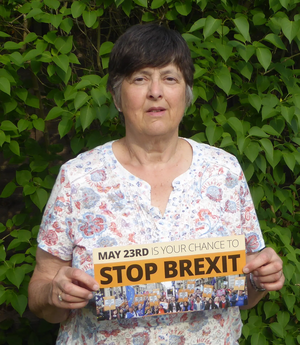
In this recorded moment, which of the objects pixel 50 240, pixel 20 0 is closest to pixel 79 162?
pixel 50 240

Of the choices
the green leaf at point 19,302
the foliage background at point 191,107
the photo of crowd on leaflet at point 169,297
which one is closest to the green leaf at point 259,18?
the foliage background at point 191,107

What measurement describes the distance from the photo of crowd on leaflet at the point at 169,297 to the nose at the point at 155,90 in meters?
0.60

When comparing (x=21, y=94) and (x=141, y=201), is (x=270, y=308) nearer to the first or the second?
(x=141, y=201)

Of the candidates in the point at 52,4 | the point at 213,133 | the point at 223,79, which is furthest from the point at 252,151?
the point at 52,4

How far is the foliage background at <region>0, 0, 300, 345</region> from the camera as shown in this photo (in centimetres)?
221

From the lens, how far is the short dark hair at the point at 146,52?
1595mm

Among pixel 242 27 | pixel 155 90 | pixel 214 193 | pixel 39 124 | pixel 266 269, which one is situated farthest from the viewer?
pixel 39 124

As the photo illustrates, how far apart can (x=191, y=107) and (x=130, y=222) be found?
38.6 inches

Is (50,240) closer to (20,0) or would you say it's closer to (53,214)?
(53,214)

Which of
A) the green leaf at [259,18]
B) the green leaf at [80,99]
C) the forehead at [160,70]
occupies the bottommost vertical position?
the green leaf at [80,99]

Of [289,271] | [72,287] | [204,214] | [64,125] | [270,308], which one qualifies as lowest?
[270,308]

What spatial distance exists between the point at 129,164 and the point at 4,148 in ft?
3.16

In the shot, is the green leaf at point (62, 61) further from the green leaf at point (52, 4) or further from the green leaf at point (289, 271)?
the green leaf at point (289, 271)

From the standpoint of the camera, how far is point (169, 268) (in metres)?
1.41
